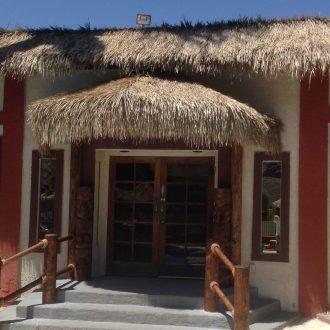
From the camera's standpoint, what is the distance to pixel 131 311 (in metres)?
6.61

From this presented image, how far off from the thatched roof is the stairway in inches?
118

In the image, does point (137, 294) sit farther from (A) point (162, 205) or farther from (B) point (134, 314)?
(A) point (162, 205)

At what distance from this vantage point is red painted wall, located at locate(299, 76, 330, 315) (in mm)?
7309

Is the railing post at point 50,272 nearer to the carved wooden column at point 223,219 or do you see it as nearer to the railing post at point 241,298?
the carved wooden column at point 223,219

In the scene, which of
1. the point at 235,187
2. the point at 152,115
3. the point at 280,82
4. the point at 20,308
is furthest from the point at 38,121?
the point at 280,82

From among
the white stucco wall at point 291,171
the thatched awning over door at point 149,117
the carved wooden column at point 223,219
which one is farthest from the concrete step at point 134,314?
the thatched awning over door at point 149,117

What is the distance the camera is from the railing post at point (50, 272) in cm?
690

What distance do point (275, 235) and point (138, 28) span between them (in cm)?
385

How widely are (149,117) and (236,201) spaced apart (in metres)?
1.92

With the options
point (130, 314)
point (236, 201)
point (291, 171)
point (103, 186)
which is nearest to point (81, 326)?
point (130, 314)

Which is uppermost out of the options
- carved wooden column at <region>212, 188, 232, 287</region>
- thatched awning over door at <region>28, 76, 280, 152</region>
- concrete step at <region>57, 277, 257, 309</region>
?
thatched awning over door at <region>28, 76, 280, 152</region>

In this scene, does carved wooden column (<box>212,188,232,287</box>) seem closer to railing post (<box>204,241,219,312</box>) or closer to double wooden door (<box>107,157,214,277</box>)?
double wooden door (<box>107,157,214,277</box>)

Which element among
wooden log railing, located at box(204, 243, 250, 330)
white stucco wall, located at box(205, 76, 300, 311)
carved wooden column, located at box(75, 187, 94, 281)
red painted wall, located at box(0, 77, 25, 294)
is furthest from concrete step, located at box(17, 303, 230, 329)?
red painted wall, located at box(0, 77, 25, 294)

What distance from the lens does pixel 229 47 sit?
299 inches
